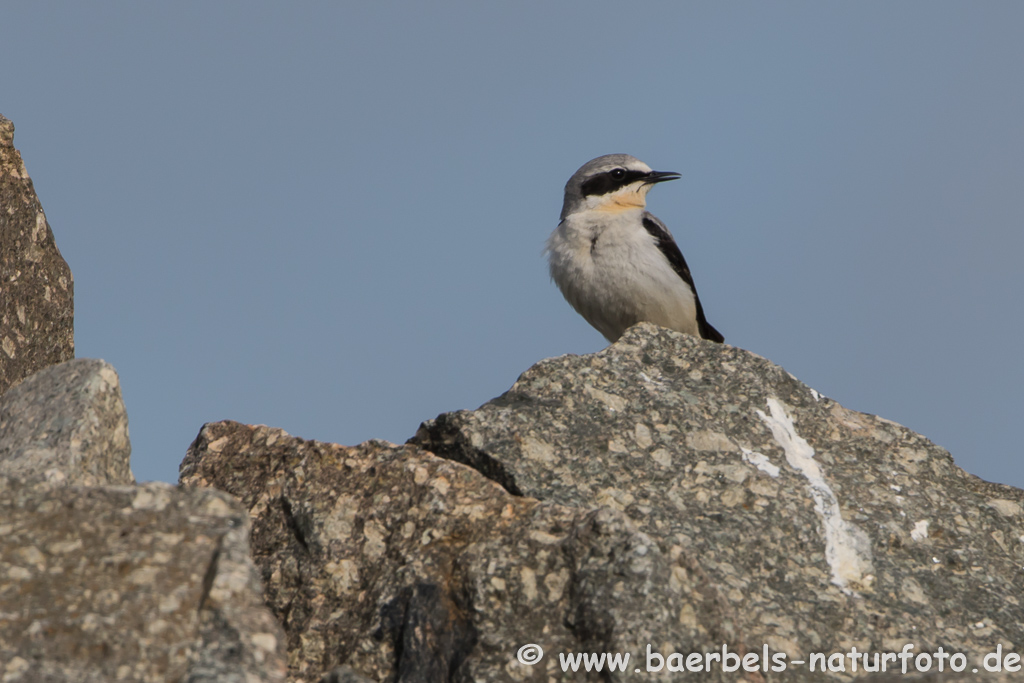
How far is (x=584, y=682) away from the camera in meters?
4.71

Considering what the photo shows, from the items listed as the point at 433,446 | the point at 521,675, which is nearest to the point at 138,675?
the point at 521,675

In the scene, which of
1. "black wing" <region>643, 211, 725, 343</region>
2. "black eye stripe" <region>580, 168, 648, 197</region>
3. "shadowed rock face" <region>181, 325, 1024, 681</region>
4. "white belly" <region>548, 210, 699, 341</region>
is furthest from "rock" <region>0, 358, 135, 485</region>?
"black eye stripe" <region>580, 168, 648, 197</region>

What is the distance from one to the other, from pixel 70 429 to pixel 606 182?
8.65 meters

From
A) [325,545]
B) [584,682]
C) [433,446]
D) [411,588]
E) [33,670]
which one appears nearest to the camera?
[33,670]

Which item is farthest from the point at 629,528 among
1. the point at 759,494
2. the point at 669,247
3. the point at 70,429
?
the point at 669,247

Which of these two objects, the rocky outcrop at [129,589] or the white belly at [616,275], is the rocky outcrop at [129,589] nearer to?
the rocky outcrop at [129,589]

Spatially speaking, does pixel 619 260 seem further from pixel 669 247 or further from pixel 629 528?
pixel 629 528

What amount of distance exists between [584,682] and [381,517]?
1667 millimetres

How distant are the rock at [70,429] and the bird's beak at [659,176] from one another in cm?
861

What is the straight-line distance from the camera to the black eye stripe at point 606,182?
1313 cm

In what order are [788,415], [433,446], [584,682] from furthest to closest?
[788,415]
[433,446]
[584,682]

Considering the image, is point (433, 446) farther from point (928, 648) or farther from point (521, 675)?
point (928, 648)

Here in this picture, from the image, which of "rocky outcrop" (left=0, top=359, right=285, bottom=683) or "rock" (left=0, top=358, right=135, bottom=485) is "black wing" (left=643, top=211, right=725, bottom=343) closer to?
"rock" (left=0, top=358, right=135, bottom=485)

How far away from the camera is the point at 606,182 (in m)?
13.1
